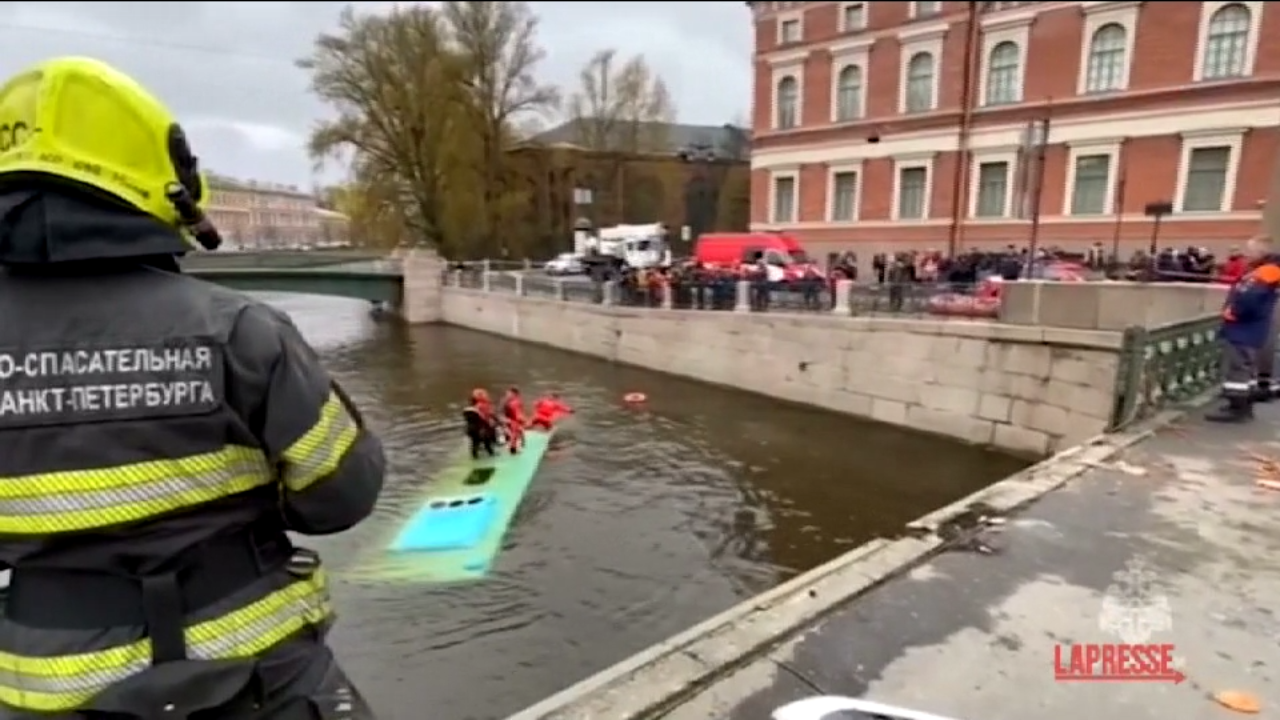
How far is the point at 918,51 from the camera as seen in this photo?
3456cm

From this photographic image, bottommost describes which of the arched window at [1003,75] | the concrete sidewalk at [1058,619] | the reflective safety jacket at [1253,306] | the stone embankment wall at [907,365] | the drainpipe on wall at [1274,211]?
the stone embankment wall at [907,365]

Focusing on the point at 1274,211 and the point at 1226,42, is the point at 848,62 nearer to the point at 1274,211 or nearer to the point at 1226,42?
the point at 1226,42

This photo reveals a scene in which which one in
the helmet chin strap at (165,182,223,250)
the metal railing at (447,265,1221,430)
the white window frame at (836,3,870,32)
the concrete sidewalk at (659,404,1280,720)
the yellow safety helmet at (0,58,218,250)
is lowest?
the concrete sidewalk at (659,404,1280,720)

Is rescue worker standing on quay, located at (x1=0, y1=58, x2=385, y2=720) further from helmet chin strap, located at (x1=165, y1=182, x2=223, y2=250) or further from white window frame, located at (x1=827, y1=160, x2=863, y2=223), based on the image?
white window frame, located at (x1=827, y1=160, x2=863, y2=223)

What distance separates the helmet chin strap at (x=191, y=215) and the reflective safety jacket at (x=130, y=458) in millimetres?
118

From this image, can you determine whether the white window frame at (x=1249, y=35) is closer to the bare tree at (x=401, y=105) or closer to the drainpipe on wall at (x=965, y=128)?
the drainpipe on wall at (x=965, y=128)

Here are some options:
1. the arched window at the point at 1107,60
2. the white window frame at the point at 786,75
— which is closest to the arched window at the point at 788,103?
the white window frame at the point at 786,75

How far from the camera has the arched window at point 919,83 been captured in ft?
113

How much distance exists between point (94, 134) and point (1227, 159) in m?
34.4

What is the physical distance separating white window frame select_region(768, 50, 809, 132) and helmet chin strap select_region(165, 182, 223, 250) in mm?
39945

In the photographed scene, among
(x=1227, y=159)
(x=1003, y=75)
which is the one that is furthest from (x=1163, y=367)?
(x=1003, y=75)

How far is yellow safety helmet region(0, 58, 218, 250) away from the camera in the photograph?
1.43m

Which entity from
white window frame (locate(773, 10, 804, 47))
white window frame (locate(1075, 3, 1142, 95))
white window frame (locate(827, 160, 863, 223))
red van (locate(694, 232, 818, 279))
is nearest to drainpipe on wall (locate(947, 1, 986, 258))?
white window frame (locate(1075, 3, 1142, 95))

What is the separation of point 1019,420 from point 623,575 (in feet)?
29.3
